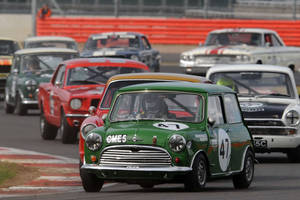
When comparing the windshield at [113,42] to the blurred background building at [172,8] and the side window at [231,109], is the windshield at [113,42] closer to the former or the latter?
the blurred background building at [172,8]

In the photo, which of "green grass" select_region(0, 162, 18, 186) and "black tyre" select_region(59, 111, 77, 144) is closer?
"green grass" select_region(0, 162, 18, 186)

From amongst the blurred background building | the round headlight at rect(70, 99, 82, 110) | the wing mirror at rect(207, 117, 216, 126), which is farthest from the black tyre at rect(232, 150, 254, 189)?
the blurred background building

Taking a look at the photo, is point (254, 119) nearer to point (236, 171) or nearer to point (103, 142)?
point (236, 171)

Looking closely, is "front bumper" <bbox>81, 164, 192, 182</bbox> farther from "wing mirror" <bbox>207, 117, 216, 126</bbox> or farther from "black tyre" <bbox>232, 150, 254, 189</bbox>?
"black tyre" <bbox>232, 150, 254, 189</bbox>

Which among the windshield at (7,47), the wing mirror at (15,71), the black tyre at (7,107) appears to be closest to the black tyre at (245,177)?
the wing mirror at (15,71)

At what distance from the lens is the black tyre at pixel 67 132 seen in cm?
1770

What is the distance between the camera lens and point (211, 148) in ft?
36.2

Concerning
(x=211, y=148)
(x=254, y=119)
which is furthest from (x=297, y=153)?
(x=211, y=148)

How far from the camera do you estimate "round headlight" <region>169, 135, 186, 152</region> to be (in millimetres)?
10562

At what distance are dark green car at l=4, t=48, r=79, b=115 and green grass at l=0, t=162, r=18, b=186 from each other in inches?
380

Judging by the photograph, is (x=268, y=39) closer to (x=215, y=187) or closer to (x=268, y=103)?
(x=268, y=103)

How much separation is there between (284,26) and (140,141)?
31.5 meters

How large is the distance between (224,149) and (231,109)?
2.70 feet

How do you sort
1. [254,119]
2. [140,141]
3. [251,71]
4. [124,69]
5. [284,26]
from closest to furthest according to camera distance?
[140,141]
[254,119]
[251,71]
[124,69]
[284,26]
